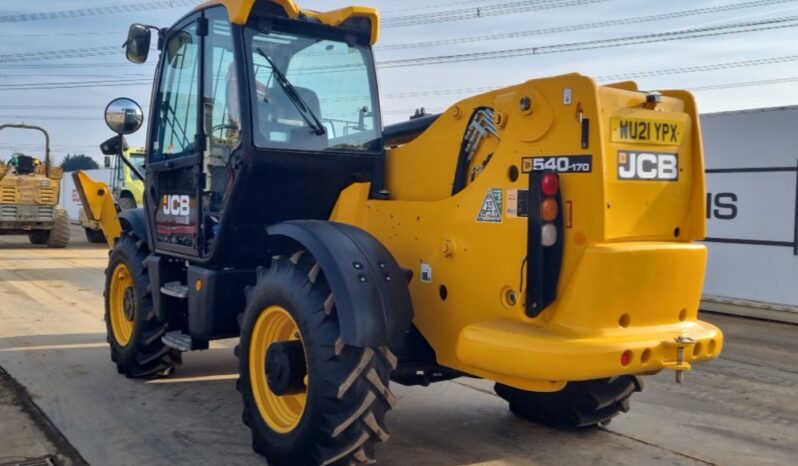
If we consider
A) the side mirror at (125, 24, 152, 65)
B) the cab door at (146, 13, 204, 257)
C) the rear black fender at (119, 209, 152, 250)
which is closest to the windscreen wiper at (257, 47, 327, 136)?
the cab door at (146, 13, 204, 257)

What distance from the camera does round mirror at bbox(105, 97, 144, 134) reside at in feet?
19.3

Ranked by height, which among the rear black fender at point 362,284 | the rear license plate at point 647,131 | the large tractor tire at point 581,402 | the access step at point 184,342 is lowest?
the large tractor tire at point 581,402

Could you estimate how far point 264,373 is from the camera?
4.43 m

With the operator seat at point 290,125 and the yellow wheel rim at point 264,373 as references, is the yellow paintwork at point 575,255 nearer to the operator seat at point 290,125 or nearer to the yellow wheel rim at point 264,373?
the yellow wheel rim at point 264,373

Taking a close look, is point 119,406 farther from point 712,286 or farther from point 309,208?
point 712,286

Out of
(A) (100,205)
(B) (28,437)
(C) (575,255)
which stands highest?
(A) (100,205)

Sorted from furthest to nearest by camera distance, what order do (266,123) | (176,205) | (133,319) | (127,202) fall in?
1. (127,202)
2. (133,319)
3. (176,205)
4. (266,123)

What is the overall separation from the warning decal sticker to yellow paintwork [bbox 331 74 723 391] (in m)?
0.03

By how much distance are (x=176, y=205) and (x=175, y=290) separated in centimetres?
64

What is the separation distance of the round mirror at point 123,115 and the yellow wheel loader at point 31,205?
15.6 metres

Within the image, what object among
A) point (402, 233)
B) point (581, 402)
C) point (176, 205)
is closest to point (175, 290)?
point (176, 205)

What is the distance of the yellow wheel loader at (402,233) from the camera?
365 cm

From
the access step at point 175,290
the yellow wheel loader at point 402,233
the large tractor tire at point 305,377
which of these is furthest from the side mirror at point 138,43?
the large tractor tire at point 305,377

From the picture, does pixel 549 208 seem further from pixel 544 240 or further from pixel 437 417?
pixel 437 417
